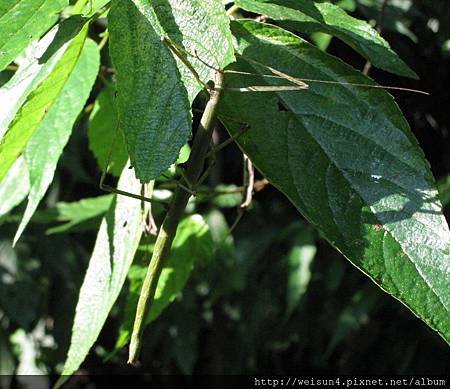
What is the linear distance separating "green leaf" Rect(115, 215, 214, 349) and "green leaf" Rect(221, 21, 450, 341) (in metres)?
0.33

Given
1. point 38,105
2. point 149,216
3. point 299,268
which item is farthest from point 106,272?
point 299,268

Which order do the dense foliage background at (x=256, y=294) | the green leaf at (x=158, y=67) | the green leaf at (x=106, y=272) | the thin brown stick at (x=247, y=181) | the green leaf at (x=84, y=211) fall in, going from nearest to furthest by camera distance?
the green leaf at (x=158, y=67) → the green leaf at (x=106, y=272) → the thin brown stick at (x=247, y=181) → the green leaf at (x=84, y=211) → the dense foliage background at (x=256, y=294)

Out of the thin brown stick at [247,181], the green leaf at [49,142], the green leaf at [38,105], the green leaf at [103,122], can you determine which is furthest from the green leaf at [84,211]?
the green leaf at [38,105]

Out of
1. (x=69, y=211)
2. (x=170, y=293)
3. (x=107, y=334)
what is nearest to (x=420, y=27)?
(x=69, y=211)

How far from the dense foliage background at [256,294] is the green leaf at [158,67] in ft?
3.59

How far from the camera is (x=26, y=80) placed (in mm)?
756

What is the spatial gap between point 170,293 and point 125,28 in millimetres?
505

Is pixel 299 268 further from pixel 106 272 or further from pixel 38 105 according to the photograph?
pixel 38 105

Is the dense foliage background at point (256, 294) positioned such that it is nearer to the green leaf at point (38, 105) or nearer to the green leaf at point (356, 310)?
the green leaf at point (356, 310)

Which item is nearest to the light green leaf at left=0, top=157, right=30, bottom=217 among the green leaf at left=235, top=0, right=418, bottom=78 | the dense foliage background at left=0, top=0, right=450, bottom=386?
the green leaf at left=235, top=0, right=418, bottom=78

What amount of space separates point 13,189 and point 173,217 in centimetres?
35

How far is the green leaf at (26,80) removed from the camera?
2.41 ft

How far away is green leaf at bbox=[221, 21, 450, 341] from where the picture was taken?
0.71 metres

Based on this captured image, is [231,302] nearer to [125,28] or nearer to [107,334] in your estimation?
[107,334]
